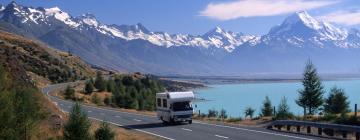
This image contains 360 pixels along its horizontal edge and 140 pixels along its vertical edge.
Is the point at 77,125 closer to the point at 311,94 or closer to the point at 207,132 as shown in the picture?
the point at 207,132

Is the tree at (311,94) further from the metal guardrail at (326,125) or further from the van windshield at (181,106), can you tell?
the metal guardrail at (326,125)

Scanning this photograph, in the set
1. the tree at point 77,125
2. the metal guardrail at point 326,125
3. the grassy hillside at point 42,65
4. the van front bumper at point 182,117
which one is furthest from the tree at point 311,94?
the grassy hillside at point 42,65

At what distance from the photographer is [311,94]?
55.7 meters

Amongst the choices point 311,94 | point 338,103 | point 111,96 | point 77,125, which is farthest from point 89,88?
point 77,125

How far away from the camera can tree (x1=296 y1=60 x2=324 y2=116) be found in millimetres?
55688

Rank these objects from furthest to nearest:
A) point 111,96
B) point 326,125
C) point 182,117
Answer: point 111,96 < point 182,117 < point 326,125

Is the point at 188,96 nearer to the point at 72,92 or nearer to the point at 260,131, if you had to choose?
the point at 260,131

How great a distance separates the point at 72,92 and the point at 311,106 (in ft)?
127

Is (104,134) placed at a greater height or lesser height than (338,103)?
lesser

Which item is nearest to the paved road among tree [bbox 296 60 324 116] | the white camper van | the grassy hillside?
the white camper van

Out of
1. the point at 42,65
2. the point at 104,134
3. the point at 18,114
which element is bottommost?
the point at 104,134

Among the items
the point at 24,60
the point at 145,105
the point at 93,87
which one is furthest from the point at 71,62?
the point at 145,105

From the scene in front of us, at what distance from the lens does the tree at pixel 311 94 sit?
5569cm

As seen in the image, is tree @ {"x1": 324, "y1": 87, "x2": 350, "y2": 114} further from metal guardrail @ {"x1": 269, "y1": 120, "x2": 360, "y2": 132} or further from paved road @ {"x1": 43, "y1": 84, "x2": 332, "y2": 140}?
metal guardrail @ {"x1": 269, "y1": 120, "x2": 360, "y2": 132}
